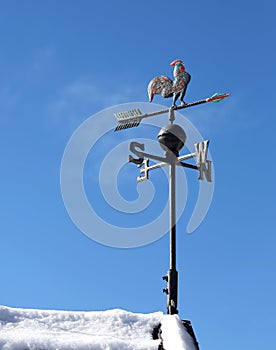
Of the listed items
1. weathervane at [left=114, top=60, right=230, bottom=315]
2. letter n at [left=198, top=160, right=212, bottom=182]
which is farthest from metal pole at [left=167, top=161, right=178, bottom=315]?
letter n at [left=198, top=160, right=212, bottom=182]

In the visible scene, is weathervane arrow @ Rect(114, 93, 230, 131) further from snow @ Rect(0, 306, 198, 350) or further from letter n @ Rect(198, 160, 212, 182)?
snow @ Rect(0, 306, 198, 350)

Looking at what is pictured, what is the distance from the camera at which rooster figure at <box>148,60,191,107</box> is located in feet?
32.3

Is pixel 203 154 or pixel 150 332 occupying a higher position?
pixel 203 154

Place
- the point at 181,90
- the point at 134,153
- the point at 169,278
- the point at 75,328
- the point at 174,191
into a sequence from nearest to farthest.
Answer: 1. the point at 75,328
2. the point at 169,278
3. the point at 174,191
4. the point at 134,153
5. the point at 181,90

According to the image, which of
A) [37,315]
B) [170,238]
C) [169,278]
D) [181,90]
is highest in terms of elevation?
[181,90]

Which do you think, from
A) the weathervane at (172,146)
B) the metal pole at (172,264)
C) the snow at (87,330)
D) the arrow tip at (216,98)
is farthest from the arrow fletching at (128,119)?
the snow at (87,330)

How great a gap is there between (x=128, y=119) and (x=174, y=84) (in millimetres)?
976

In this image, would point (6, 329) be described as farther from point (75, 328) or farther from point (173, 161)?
point (173, 161)

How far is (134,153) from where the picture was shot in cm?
906

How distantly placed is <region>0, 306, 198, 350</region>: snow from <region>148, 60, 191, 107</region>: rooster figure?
4929 millimetres

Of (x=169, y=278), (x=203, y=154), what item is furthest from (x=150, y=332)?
(x=203, y=154)

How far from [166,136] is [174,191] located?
0.80 meters

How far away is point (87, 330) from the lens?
17.0 ft

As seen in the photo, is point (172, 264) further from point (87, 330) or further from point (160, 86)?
point (160, 86)
